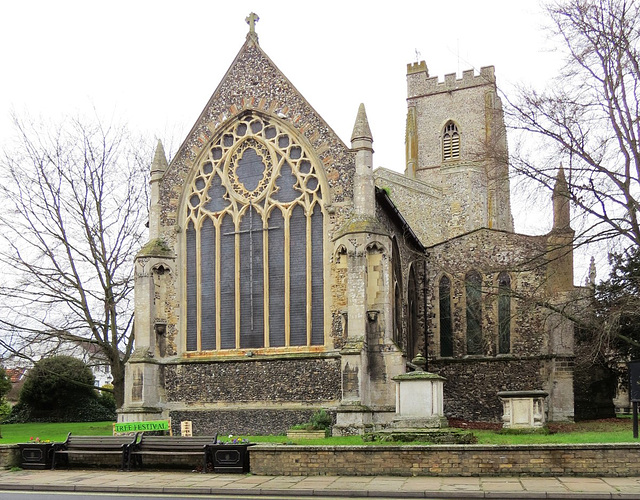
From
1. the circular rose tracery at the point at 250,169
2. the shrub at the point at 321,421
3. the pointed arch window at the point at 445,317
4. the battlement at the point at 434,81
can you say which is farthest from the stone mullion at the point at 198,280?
the battlement at the point at 434,81

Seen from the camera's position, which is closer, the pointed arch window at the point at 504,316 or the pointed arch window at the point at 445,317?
the pointed arch window at the point at 504,316

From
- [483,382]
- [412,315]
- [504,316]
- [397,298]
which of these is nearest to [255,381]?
[397,298]

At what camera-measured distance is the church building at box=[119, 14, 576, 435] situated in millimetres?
22859

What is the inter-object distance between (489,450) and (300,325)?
11.1 meters

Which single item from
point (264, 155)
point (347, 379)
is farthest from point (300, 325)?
point (264, 155)

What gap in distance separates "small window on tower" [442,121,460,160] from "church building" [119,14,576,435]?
89.3 feet

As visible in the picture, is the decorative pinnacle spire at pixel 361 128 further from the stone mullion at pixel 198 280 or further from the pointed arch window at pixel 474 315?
the pointed arch window at pixel 474 315

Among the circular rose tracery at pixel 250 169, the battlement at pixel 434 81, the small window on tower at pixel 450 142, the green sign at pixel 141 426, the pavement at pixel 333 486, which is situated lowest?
the pavement at pixel 333 486

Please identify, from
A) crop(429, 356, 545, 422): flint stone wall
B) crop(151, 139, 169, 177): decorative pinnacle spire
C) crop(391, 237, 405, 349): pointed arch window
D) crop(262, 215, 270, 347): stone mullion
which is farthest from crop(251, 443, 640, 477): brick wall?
crop(429, 356, 545, 422): flint stone wall

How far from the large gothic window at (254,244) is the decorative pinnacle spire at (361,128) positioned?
1687 mm

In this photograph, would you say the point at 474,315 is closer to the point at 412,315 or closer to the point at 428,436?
the point at 412,315

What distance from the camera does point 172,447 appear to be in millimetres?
16297

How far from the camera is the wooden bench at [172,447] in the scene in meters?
15.9

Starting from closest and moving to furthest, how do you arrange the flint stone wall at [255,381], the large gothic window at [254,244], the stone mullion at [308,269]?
1. the flint stone wall at [255,381]
2. the stone mullion at [308,269]
3. the large gothic window at [254,244]
